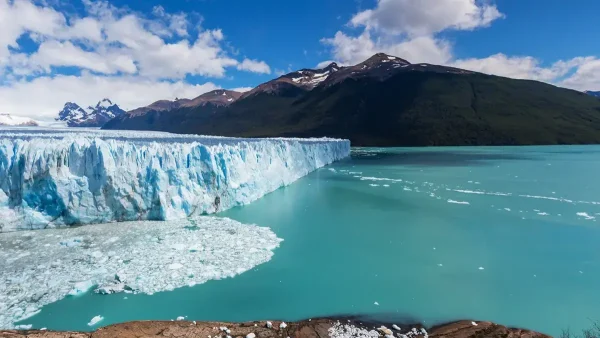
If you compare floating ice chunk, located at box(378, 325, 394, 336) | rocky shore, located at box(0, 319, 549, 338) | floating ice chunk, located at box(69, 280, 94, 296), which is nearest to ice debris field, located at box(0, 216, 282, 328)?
floating ice chunk, located at box(69, 280, 94, 296)

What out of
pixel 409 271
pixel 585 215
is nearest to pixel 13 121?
pixel 409 271

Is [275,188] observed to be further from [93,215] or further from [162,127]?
[162,127]

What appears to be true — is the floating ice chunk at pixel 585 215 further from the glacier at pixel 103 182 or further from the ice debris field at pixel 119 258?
the glacier at pixel 103 182

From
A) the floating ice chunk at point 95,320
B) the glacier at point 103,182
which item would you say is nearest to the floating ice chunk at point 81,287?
the floating ice chunk at point 95,320

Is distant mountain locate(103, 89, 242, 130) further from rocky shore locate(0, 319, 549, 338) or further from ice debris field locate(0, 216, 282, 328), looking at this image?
rocky shore locate(0, 319, 549, 338)

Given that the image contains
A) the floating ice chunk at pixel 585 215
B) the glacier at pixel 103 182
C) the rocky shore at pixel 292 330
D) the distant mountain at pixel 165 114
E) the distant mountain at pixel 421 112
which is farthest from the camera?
the distant mountain at pixel 165 114

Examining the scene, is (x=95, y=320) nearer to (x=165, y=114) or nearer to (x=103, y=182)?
(x=103, y=182)
